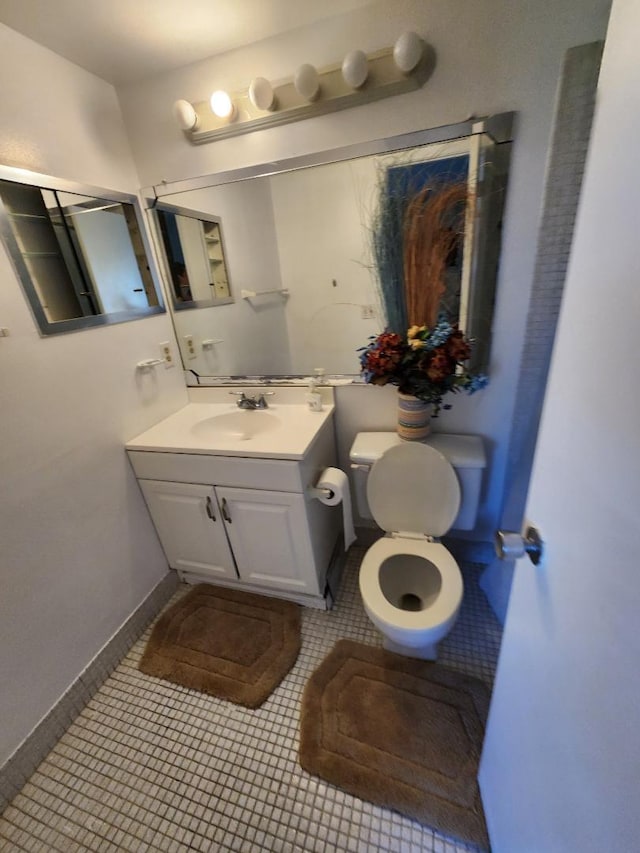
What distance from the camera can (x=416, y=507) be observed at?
1.47m

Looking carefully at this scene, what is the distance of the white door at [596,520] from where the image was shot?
1.24 ft

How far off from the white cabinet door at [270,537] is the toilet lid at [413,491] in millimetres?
351

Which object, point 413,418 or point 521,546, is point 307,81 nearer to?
point 413,418

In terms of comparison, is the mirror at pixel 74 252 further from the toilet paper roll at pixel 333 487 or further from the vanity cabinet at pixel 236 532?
the toilet paper roll at pixel 333 487

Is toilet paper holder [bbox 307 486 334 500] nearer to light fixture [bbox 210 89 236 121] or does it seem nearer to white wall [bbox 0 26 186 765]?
white wall [bbox 0 26 186 765]

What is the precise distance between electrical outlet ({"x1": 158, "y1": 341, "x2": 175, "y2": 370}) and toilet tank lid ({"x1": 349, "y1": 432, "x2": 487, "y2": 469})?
3.37ft

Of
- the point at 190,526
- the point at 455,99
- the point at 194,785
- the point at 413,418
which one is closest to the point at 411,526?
the point at 413,418

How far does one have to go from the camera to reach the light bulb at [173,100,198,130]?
4.41 feet

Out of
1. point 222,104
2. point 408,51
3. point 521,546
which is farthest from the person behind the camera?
point 222,104

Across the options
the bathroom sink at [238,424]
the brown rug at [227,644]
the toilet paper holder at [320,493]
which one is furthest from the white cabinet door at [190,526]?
the toilet paper holder at [320,493]

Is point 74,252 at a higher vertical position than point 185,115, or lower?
lower

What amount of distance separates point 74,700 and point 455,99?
2635 mm

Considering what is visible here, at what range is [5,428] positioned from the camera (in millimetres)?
1092

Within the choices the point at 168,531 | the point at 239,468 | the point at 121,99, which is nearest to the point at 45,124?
the point at 121,99
